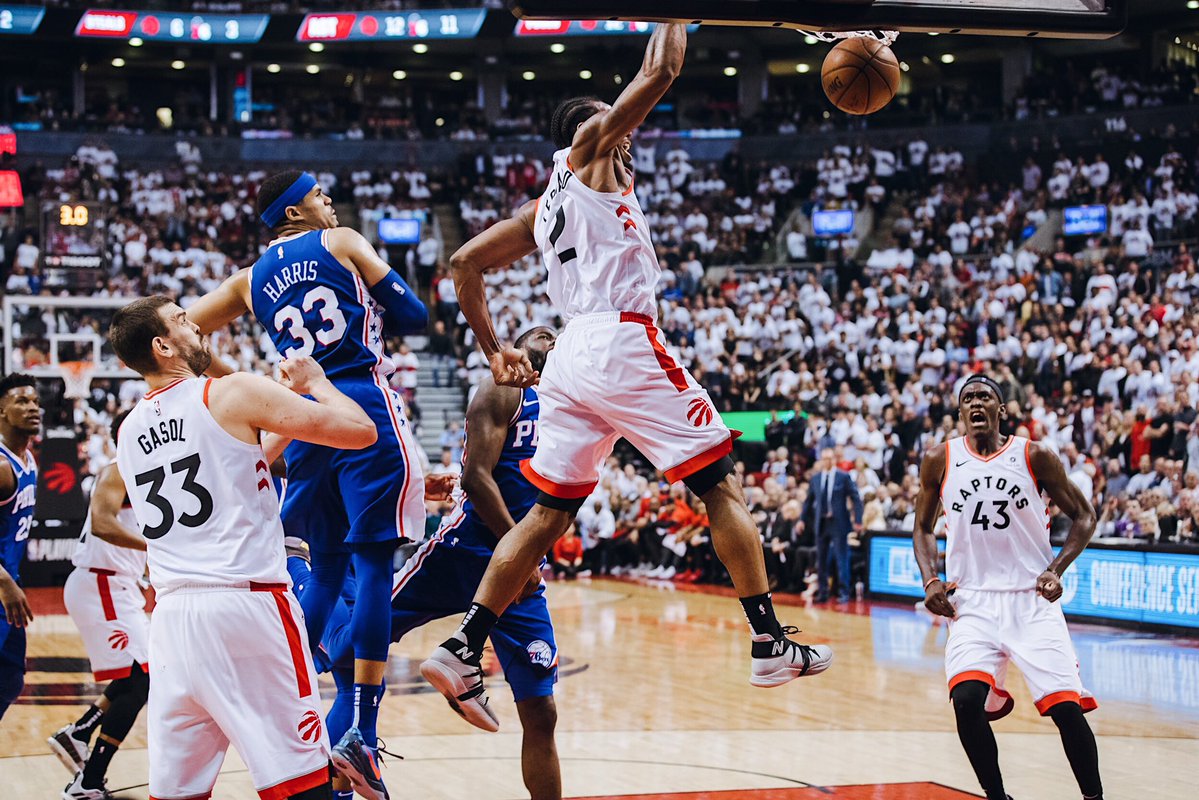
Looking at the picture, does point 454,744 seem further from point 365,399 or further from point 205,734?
point 205,734

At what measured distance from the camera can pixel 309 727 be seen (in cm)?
405

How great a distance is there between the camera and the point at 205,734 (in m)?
4.06

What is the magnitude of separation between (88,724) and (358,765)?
2.55 meters

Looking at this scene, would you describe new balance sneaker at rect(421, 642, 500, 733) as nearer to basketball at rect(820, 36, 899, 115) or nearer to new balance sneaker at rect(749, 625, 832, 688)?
new balance sneaker at rect(749, 625, 832, 688)

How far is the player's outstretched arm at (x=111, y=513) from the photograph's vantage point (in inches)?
243

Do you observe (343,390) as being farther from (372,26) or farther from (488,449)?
(372,26)

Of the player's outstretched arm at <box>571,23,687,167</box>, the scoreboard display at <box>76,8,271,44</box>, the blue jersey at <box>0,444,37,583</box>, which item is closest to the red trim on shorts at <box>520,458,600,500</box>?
the player's outstretched arm at <box>571,23,687,167</box>

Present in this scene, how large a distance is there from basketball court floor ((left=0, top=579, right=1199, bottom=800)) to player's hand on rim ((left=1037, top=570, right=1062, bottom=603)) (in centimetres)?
111

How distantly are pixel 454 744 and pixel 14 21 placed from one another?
27763mm

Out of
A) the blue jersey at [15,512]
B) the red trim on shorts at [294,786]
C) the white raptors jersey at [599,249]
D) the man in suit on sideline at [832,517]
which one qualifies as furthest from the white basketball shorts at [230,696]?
the man in suit on sideline at [832,517]

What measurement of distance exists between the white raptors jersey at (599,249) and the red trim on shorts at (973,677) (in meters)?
2.33

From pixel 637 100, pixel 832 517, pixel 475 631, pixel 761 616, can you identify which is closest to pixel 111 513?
pixel 475 631

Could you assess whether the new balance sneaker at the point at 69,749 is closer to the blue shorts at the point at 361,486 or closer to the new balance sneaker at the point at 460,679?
the blue shorts at the point at 361,486

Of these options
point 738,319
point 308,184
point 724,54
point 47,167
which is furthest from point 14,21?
point 308,184
